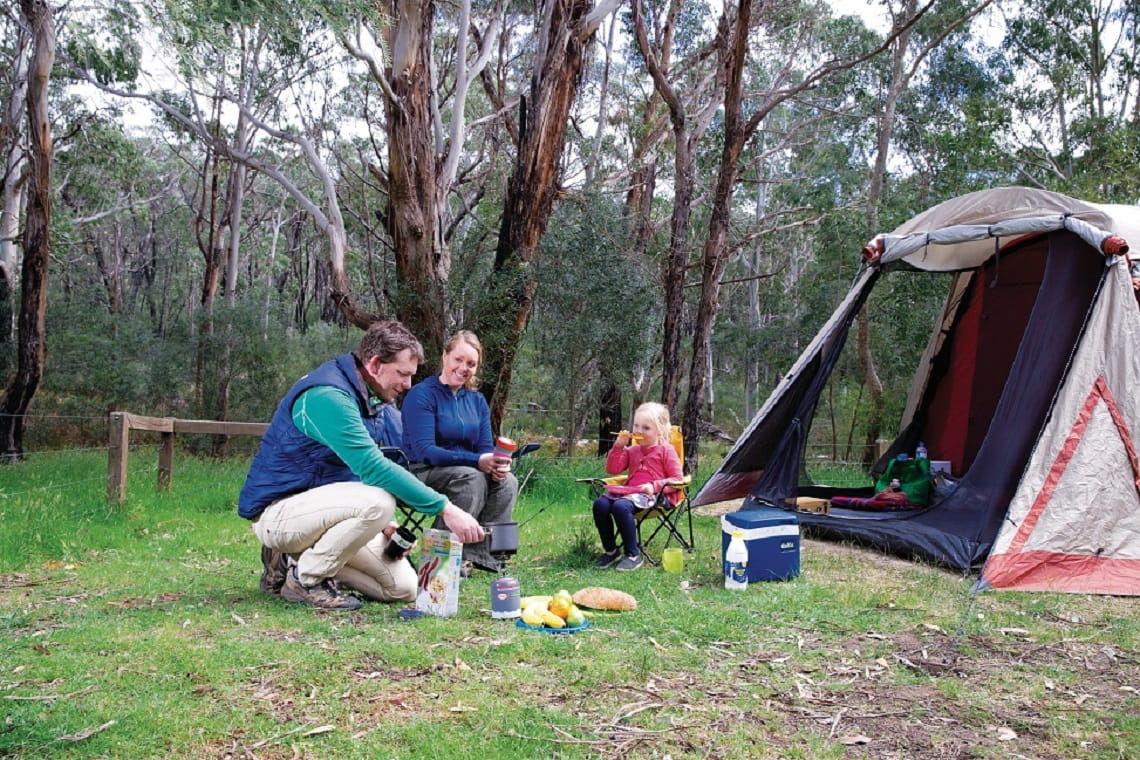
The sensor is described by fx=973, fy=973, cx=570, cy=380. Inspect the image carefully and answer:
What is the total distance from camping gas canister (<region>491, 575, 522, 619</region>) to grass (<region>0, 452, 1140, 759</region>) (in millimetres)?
87

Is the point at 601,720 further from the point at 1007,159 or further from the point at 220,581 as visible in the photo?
the point at 1007,159

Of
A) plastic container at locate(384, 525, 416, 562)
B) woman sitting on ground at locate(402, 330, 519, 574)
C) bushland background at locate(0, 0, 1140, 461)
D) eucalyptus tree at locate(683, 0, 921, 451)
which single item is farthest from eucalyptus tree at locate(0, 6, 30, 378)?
plastic container at locate(384, 525, 416, 562)

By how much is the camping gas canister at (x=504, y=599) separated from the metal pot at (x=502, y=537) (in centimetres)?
39

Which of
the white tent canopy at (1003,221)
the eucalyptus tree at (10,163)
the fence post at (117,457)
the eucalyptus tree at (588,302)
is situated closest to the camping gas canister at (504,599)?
the fence post at (117,457)

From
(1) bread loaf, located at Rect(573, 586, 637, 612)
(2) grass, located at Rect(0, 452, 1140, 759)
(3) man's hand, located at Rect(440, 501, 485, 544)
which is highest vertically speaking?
(3) man's hand, located at Rect(440, 501, 485, 544)

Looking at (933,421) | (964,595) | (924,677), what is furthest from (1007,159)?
(924,677)

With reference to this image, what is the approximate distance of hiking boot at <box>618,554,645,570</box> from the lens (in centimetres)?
452

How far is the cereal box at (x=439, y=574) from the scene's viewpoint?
11.3 feet

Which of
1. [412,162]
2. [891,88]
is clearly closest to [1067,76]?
[891,88]

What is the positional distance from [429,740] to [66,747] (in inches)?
30.9

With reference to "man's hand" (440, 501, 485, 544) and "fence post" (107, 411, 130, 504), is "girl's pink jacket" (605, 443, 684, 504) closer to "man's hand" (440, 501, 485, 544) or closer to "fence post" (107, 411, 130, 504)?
"man's hand" (440, 501, 485, 544)

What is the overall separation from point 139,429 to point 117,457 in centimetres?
48

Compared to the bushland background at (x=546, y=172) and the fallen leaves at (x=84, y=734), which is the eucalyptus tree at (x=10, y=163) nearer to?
the bushland background at (x=546, y=172)

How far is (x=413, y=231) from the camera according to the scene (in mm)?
8922
